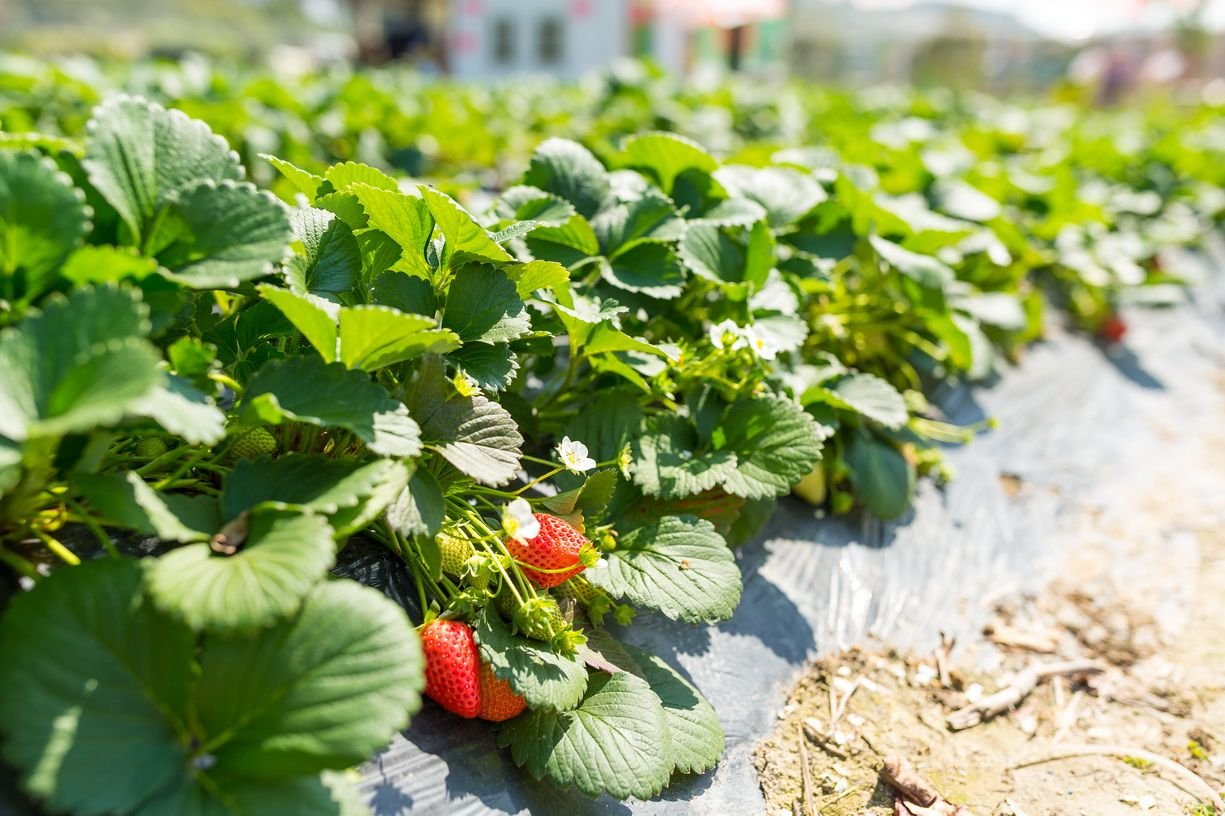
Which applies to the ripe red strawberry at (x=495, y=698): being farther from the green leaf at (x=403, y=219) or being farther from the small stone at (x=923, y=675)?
the small stone at (x=923, y=675)

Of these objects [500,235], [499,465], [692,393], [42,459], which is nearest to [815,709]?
[692,393]

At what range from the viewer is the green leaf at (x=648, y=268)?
1.52 m

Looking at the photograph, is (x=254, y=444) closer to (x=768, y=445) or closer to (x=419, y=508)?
(x=419, y=508)

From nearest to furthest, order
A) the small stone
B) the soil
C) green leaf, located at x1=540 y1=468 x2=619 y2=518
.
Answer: green leaf, located at x1=540 y1=468 x2=619 y2=518 → the soil → the small stone

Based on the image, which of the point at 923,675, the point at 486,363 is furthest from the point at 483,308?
the point at 923,675

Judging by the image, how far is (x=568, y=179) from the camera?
63.2 inches

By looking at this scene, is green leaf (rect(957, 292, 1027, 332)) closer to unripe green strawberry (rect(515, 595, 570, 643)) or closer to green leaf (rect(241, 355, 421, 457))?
unripe green strawberry (rect(515, 595, 570, 643))

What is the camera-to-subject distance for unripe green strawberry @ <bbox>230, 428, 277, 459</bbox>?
3.52 ft

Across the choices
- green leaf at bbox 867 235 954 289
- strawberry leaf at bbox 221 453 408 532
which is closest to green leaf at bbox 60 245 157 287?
strawberry leaf at bbox 221 453 408 532

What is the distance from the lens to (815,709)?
1479mm

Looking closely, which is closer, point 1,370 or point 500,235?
point 1,370

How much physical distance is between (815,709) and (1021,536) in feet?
3.17

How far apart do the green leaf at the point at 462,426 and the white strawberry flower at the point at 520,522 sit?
4cm

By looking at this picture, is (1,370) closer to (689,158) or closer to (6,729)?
(6,729)
